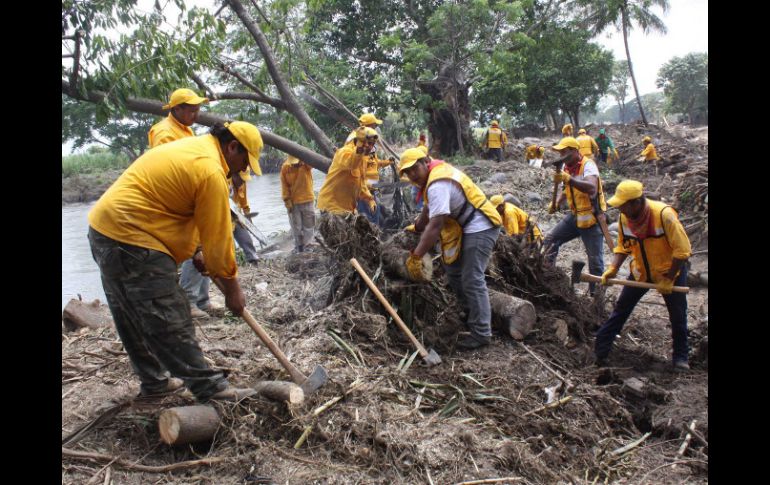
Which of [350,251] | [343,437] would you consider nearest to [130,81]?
[350,251]

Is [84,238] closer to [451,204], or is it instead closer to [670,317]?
[451,204]

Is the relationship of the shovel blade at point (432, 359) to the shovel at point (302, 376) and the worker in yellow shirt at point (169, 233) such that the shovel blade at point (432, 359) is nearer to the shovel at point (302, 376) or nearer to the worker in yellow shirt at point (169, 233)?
the shovel at point (302, 376)

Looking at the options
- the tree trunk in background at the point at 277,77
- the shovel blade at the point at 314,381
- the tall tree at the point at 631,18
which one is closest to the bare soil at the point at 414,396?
the shovel blade at the point at 314,381

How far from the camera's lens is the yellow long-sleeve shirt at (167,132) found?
4.30 meters

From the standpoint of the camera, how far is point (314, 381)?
3229 mm

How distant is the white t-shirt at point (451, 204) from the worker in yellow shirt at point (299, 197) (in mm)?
3954

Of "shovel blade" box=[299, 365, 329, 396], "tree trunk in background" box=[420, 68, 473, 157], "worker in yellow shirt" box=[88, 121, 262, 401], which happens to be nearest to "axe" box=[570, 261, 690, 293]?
"shovel blade" box=[299, 365, 329, 396]

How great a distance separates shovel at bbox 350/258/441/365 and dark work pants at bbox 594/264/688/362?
1502 mm

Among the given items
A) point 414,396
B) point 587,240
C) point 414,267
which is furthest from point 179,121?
point 587,240

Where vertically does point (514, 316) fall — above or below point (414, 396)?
above

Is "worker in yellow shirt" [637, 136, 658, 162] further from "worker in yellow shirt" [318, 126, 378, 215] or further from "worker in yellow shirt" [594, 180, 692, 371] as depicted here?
"worker in yellow shirt" [594, 180, 692, 371]

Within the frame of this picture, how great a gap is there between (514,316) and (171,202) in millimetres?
2863
